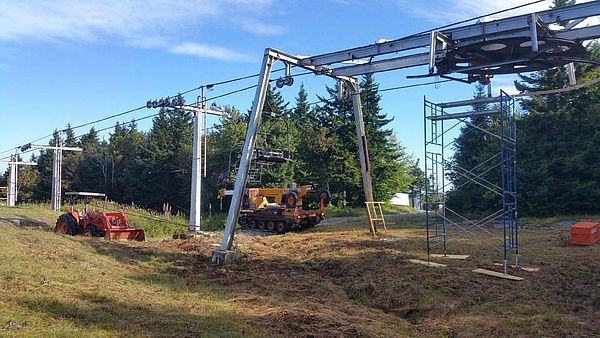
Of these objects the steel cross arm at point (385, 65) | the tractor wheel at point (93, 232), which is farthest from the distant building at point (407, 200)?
the tractor wheel at point (93, 232)

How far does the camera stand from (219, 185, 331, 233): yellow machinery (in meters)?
25.6

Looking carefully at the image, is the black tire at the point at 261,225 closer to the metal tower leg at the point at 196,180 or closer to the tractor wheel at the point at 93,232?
the metal tower leg at the point at 196,180

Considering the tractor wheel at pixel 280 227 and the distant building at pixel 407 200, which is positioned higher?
the distant building at pixel 407 200

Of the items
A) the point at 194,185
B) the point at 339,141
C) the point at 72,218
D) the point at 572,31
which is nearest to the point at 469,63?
the point at 572,31

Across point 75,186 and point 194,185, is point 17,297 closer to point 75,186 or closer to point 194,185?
point 194,185

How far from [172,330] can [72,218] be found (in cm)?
1462

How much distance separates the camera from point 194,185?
2291cm

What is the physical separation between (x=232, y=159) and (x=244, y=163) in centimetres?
3267

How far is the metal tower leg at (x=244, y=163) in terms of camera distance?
Result: 14570 millimetres

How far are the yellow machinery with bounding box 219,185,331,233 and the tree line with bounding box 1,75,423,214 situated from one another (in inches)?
67.4

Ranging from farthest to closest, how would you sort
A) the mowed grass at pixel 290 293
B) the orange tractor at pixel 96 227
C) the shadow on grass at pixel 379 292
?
the orange tractor at pixel 96 227 → the shadow on grass at pixel 379 292 → the mowed grass at pixel 290 293

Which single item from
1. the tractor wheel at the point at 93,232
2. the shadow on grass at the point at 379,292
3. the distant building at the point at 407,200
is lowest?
the shadow on grass at the point at 379,292

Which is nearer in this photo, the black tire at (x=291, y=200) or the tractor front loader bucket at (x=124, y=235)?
the tractor front loader bucket at (x=124, y=235)

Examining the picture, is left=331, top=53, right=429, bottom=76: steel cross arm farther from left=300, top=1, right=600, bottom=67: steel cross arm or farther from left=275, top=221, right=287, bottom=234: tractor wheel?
left=275, top=221, right=287, bottom=234: tractor wheel
